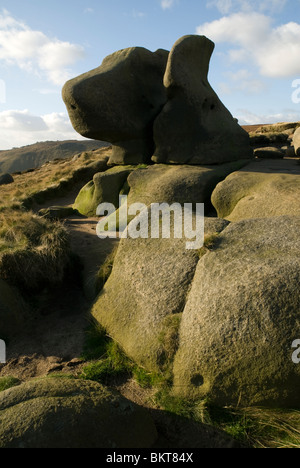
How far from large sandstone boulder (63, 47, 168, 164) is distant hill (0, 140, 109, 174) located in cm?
13224

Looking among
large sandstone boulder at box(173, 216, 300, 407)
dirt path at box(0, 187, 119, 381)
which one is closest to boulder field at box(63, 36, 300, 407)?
large sandstone boulder at box(173, 216, 300, 407)

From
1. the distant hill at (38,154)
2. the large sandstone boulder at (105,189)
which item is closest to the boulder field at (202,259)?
the large sandstone boulder at (105,189)

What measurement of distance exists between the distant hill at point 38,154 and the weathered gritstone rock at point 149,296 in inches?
5477

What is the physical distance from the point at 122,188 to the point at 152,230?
5.45m

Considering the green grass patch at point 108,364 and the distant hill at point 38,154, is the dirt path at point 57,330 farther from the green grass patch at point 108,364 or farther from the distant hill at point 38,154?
the distant hill at point 38,154

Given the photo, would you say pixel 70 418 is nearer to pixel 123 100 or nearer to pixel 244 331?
pixel 244 331

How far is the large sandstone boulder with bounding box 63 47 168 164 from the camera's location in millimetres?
10945

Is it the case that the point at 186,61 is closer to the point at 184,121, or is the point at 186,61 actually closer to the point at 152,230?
the point at 184,121

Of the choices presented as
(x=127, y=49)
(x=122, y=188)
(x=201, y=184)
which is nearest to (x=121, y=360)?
(x=201, y=184)

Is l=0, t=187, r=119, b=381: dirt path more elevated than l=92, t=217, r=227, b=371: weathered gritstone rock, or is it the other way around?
l=92, t=217, r=227, b=371: weathered gritstone rock

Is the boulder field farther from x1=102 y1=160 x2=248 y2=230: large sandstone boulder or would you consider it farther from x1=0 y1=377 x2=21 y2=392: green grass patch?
x1=0 y1=377 x2=21 y2=392: green grass patch

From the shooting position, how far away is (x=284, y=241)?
4965 mm

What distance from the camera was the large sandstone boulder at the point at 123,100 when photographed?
431 inches

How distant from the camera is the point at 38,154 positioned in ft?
491
